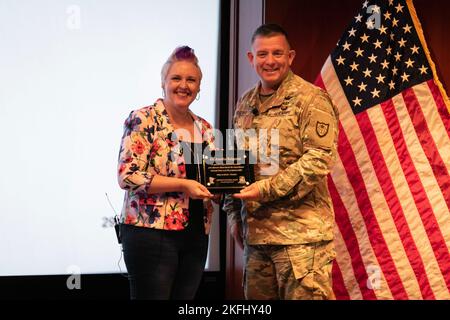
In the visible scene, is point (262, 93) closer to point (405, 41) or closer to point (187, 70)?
point (187, 70)

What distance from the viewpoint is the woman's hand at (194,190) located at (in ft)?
7.72

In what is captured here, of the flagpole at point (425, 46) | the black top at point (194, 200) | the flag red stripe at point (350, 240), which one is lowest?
the flag red stripe at point (350, 240)

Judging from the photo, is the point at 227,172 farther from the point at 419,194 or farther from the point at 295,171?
the point at 419,194

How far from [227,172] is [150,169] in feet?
0.99

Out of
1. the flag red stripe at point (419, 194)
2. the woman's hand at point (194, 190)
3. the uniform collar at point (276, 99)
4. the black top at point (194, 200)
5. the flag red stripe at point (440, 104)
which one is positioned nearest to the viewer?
the woman's hand at point (194, 190)

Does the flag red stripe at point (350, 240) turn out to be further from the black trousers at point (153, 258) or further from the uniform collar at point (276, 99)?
the black trousers at point (153, 258)

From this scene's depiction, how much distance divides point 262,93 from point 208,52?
1.48m

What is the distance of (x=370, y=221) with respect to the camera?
3.34 metres

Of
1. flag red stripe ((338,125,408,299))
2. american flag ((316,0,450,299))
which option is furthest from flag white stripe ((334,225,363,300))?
flag red stripe ((338,125,408,299))

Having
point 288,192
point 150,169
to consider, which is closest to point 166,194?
point 150,169

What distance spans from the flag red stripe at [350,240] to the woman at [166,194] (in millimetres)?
1094

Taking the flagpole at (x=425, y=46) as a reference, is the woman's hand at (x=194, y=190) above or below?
below

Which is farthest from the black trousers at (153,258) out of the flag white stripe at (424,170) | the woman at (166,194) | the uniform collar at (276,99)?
the flag white stripe at (424,170)

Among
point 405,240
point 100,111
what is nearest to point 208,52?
point 100,111
